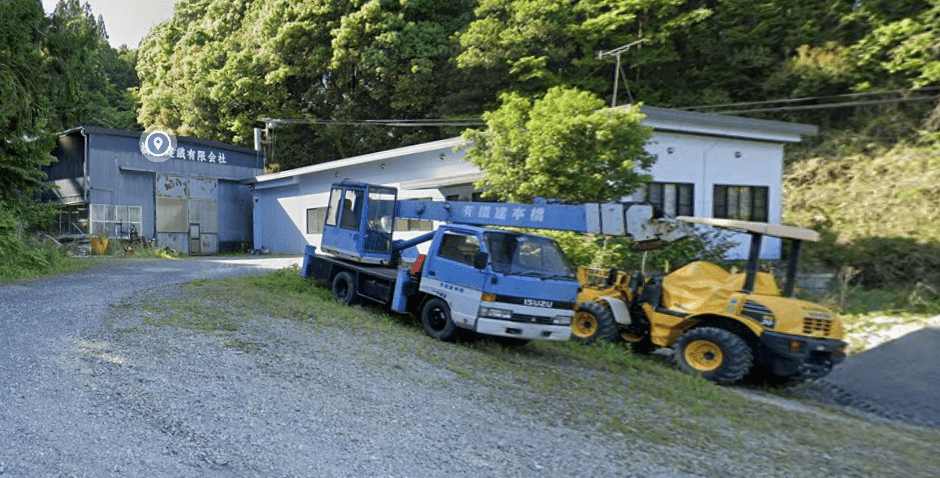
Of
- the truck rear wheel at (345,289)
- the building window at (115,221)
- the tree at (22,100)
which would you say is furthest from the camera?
the building window at (115,221)

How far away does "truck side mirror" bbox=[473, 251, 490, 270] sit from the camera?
8.98 meters

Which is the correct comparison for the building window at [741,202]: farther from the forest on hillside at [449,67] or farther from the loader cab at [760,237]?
the loader cab at [760,237]

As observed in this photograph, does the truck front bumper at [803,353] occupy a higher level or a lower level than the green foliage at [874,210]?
lower

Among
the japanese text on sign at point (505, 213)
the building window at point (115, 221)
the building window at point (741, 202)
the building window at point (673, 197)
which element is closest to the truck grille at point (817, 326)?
the japanese text on sign at point (505, 213)

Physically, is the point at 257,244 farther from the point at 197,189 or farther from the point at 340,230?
the point at 340,230

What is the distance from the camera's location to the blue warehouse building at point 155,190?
25.4 m

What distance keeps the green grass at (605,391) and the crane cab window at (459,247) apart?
1.37 metres

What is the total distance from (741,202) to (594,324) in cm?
1007

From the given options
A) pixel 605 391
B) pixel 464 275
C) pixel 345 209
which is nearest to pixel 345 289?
pixel 345 209

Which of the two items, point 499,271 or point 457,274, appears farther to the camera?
point 457,274

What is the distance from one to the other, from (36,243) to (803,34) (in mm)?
27043

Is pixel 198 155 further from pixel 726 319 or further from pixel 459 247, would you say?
pixel 726 319

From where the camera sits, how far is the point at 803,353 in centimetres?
866

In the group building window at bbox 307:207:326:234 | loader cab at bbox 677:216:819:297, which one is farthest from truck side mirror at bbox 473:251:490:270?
building window at bbox 307:207:326:234
